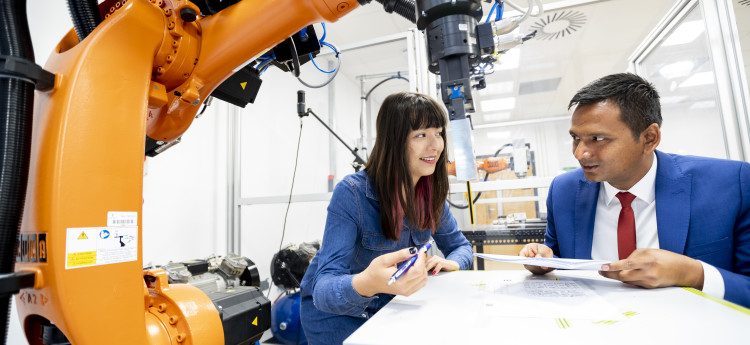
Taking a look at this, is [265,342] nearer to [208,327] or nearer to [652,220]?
[208,327]

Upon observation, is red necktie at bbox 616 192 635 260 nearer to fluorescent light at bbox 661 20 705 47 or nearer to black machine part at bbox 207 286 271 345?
black machine part at bbox 207 286 271 345

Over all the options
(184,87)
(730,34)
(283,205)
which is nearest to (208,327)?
(184,87)

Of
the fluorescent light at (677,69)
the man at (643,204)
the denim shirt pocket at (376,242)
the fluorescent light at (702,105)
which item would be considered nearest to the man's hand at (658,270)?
the man at (643,204)

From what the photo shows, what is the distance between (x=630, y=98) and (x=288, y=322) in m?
2.07

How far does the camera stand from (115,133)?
0.55m

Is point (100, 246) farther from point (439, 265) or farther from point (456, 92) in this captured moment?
point (439, 265)

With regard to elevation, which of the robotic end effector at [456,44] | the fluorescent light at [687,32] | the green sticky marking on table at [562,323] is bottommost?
the green sticky marking on table at [562,323]

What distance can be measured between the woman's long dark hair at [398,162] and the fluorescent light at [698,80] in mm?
5543

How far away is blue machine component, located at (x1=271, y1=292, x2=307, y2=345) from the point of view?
85.2 inches

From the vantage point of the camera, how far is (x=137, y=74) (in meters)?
0.60

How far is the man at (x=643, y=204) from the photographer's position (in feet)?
2.52

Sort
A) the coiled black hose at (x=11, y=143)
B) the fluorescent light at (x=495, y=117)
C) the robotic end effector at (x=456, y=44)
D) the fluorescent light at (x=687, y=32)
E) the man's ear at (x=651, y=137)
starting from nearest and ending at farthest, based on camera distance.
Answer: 1. the coiled black hose at (x=11, y=143)
2. the robotic end effector at (x=456, y=44)
3. the man's ear at (x=651, y=137)
4. the fluorescent light at (x=687, y=32)
5. the fluorescent light at (x=495, y=117)

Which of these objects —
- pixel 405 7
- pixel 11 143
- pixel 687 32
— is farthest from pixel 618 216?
pixel 687 32

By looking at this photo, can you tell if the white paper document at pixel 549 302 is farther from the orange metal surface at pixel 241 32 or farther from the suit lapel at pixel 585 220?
the orange metal surface at pixel 241 32
